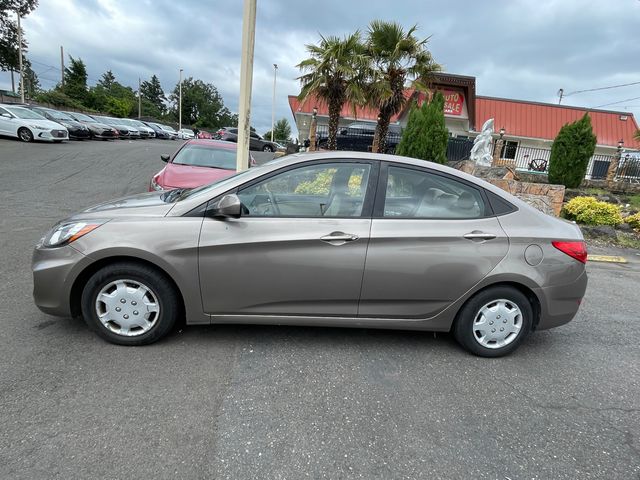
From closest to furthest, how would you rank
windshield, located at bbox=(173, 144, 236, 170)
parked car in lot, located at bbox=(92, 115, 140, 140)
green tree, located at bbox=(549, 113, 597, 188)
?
windshield, located at bbox=(173, 144, 236, 170), green tree, located at bbox=(549, 113, 597, 188), parked car in lot, located at bbox=(92, 115, 140, 140)

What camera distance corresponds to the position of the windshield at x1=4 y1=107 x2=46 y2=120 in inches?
677

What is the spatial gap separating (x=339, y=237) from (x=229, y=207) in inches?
32.7

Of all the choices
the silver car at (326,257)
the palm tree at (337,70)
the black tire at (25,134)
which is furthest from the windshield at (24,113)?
the silver car at (326,257)

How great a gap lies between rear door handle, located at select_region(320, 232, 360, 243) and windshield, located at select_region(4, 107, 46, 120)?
65.2 feet

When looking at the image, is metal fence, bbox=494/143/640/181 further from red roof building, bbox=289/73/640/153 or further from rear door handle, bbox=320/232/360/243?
rear door handle, bbox=320/232/360/243

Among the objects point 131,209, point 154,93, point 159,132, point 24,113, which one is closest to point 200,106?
point 154,93

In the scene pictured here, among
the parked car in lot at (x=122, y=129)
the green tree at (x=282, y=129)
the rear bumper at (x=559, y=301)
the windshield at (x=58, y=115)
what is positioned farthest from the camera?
the green tree at (x=282, y=129)

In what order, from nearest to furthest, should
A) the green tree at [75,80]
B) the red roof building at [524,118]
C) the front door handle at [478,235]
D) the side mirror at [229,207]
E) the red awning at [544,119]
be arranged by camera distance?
the side mirror at [229,207], the front door handle at [478,235], the red roof building at [524,118], the red awning at [544,119], the green tree at [75,80]

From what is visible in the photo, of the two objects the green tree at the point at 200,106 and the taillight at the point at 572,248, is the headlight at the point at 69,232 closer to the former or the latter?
the taillight at the point at 572,248

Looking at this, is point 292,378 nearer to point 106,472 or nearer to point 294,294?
point 294,294

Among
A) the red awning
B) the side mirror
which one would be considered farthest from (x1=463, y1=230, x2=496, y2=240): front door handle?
the red awning

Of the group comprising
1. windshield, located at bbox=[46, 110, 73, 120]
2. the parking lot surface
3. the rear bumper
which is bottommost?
the parking lot surface

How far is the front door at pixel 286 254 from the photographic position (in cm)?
291

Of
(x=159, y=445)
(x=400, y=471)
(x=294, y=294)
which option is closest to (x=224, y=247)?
(x=294, y=294)
